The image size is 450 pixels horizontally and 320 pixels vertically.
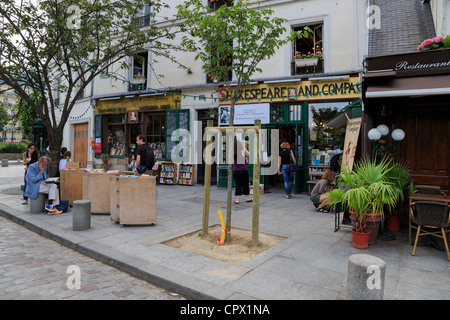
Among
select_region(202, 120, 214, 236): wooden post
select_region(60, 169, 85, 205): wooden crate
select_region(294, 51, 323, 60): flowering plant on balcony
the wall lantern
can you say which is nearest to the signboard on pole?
the wall lantern

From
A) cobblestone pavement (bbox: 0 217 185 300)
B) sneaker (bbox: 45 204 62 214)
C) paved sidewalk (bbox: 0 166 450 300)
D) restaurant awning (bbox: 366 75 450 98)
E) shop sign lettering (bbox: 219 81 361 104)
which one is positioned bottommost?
cobblestone pavement (bbox: 0 217 185 300)

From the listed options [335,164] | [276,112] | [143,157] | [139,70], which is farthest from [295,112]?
[139,70]

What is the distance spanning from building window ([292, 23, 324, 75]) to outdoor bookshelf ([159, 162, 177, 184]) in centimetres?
640

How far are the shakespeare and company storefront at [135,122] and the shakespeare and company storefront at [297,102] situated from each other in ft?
10.3

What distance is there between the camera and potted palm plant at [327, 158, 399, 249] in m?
4.48

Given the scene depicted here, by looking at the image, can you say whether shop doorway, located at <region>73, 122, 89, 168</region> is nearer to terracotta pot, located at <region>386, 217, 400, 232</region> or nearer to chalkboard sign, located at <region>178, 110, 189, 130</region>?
chalkboard sign, located at <region>178, 110, 189, 130</region>

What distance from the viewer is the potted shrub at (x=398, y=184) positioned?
16.8ft

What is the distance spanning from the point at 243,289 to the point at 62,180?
666 centimetres

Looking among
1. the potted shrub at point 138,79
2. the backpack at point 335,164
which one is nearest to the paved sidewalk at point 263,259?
the backpack at point 335,164

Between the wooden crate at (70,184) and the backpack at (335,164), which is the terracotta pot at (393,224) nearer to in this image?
the backpack at (335,164)

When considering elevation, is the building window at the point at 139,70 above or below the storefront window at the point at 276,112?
above

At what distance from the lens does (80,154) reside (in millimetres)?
17766

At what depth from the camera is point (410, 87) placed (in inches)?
191
